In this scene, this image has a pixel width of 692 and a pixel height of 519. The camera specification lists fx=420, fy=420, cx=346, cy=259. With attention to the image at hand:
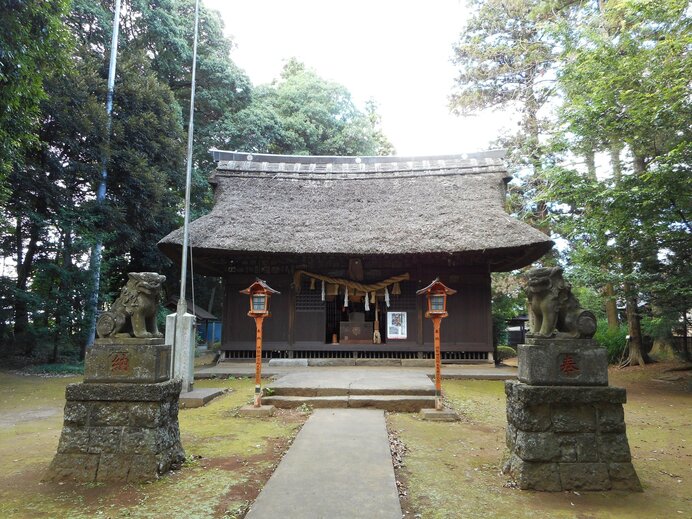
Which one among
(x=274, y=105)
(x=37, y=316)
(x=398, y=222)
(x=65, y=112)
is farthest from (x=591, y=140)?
(x=274, y=105)

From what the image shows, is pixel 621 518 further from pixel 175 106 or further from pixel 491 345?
pixel 175 106

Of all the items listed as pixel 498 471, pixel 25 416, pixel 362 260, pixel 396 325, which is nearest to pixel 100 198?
pixel 362 260

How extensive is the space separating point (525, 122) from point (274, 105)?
531 inches

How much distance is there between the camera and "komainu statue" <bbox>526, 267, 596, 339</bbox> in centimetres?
372

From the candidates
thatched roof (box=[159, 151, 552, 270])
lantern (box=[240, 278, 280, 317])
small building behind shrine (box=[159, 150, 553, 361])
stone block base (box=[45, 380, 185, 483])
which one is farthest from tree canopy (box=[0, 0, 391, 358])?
stone block base (box=[45, 380, 185, 483])

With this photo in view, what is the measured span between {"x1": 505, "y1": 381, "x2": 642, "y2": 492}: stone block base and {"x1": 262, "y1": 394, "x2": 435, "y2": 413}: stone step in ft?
9.76

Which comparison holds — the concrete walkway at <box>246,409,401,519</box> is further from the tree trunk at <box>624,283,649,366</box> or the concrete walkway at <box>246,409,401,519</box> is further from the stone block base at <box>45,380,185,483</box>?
the tree trunk at <box>624,283,649,366</box>

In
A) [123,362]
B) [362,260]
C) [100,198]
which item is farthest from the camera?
[100,198]

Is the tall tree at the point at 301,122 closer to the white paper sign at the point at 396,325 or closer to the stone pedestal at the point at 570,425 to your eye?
the white paper sign at the point at 396,325

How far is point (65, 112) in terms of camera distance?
12.3 metres

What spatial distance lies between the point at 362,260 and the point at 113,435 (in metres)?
8.60

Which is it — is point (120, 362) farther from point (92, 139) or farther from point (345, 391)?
point (92, 139)

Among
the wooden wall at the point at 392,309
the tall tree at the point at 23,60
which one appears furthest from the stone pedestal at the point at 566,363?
the tall tree at the point at 23,60

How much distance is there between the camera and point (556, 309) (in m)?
3.78
